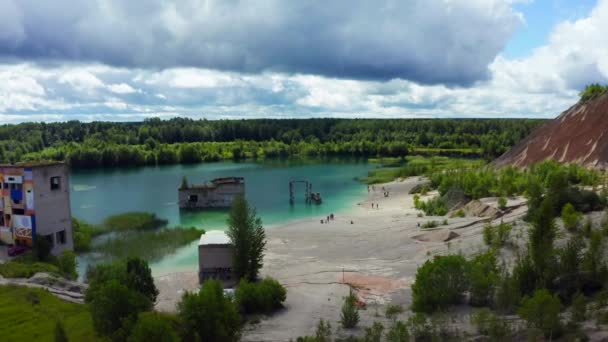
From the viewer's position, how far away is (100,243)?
5269cm

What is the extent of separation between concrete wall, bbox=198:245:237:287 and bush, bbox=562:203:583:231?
24.9 m

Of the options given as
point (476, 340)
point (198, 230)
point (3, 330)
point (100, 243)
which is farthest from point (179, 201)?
point (476, 340)

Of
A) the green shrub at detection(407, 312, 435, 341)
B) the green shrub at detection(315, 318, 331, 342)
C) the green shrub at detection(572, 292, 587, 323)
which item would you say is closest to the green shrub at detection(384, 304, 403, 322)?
the green shrub at detection(407, 312, 435, 341)

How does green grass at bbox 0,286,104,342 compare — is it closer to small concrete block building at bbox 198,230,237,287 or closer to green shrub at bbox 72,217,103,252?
small concrete block building at bbox 198,230,237,287

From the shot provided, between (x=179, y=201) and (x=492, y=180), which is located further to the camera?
(x=179, y=201)

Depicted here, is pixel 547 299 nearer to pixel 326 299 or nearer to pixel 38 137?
pixel 326 299

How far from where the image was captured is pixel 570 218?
36812 mm

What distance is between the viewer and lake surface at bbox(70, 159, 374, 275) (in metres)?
68.2

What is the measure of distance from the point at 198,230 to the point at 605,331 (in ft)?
151

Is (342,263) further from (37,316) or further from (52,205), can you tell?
(52,205)

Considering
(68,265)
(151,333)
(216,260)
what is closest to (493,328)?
(151,333)

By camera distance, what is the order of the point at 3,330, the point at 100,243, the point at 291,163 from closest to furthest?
the point at 3,330 → the point at 100,243 → the point at 291,163

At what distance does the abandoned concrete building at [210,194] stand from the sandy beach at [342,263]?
1746 cm

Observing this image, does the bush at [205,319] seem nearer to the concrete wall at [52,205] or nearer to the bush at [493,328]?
the bush at [493,328]
